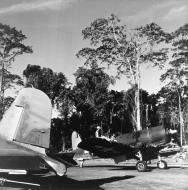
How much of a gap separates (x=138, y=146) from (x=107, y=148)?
5.45 ft

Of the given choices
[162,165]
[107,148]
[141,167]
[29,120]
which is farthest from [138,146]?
[29,120]

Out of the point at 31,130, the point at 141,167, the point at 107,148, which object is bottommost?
the point at 141,167

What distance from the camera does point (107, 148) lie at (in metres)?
14.9

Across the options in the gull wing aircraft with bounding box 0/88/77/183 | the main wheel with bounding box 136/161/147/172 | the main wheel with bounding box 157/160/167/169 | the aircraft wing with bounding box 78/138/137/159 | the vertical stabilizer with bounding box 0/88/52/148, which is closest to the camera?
the gull wing aircraft with bounding box 0/88/77/183

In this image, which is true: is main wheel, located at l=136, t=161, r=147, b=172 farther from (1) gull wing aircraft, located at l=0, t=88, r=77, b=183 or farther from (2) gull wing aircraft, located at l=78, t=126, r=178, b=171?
(1) gull wing aircraft, located at l=0, t=88, r=77, b=183

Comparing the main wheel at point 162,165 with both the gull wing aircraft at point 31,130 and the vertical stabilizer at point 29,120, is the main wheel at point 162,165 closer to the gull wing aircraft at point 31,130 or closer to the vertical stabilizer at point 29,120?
the gull wing aircraft at point 31,130

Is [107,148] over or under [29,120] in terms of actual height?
under

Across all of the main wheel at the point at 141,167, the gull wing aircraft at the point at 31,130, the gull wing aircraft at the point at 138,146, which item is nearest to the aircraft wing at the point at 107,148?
the gull wing aircraft at the point at 138,146

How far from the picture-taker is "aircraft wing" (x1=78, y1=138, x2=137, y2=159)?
564 inches

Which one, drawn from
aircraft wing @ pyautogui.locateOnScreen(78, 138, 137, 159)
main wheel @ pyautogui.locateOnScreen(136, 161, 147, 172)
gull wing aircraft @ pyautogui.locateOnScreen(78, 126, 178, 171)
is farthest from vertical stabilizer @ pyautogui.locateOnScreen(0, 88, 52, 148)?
main wheel @ pyautogui.locateOnScreen(136, 161, 147, 172)

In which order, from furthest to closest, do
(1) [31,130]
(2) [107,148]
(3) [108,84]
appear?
(3) [108,84] → (2) [107,148] → (1) [31,130]

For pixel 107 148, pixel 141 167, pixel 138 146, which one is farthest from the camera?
pixel 138 146

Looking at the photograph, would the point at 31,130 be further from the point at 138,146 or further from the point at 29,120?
the point at 138,146

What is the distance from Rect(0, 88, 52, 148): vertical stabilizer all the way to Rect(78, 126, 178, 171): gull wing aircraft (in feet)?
24.6
